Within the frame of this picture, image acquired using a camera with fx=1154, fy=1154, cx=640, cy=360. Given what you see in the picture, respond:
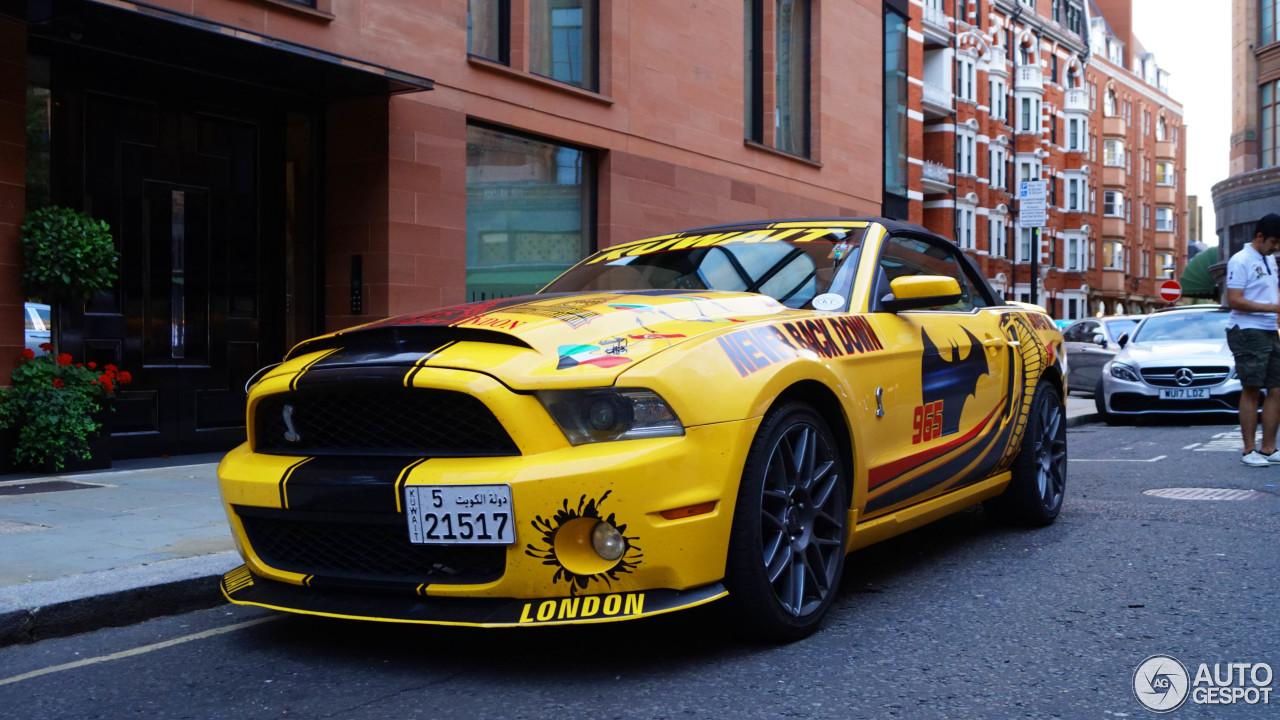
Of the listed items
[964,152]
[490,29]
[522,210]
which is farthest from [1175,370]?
[964,152]

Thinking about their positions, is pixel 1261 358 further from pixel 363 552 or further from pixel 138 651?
pixel 138 651

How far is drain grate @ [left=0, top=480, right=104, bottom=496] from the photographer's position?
705 centimetres

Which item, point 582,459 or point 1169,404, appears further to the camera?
point 1169,404

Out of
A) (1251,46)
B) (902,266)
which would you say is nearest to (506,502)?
(902,266)

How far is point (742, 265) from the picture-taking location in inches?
183

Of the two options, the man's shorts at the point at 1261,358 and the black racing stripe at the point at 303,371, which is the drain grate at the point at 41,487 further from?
the man's shorts at the point at 1261,358

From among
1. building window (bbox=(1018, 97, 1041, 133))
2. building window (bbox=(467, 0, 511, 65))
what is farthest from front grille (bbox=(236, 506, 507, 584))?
building window (bbox=(1018, 97, 1041, 133))

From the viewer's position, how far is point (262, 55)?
8695 millimetres

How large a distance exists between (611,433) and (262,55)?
260 inches

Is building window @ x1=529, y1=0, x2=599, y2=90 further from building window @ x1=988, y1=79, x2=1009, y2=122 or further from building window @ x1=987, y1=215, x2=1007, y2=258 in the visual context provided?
building window @ x1=988, y1=79, x2=1009, y2=122

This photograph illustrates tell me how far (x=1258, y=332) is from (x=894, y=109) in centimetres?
1352

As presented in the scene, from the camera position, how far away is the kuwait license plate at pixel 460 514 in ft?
10.3

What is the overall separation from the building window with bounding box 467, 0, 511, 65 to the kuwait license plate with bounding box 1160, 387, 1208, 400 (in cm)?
792

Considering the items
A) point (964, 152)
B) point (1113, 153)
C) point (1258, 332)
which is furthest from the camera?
point (1113, 153)
